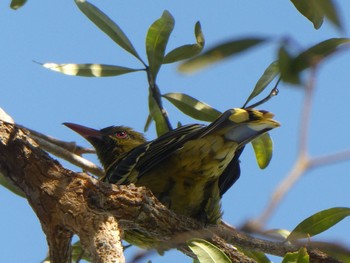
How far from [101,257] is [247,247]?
3.13 ft

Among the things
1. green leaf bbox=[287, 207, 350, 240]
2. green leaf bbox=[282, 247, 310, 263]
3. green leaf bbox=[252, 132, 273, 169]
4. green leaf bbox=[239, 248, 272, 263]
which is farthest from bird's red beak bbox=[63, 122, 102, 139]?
green leaf bbox=[282, 247, 310, 263]

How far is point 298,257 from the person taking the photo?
119 inches

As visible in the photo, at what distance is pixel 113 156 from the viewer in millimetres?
5691

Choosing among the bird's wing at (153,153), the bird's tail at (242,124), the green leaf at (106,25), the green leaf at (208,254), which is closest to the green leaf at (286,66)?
the green leaf at (208,254)

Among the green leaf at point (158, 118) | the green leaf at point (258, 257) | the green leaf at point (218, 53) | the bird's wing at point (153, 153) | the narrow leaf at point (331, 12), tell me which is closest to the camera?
the narrow leaf at point (331, 12)

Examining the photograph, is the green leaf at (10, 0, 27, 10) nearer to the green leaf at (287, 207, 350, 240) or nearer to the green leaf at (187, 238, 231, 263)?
the green leaf at (187, 238, 231, 263)

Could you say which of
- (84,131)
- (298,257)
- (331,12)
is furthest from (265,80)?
(331,12)

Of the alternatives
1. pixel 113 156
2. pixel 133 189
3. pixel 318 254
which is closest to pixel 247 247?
pixel 318 254

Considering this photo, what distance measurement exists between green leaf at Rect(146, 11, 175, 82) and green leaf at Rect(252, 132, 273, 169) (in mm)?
886

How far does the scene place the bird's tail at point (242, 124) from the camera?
141 inches

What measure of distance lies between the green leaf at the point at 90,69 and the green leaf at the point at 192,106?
379mm

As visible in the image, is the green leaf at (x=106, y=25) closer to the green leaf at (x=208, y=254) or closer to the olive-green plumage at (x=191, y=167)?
the olive-green plumage at (x=191, y=167)

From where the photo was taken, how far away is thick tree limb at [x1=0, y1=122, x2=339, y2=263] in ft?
10.9

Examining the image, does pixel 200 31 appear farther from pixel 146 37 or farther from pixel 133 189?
pixel 133 189
